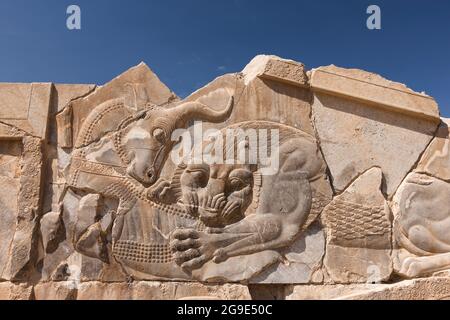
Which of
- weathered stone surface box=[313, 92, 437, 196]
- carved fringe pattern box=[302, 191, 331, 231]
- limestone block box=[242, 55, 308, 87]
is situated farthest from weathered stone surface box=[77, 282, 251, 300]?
limestone block box=[242, 55, 308, 87]

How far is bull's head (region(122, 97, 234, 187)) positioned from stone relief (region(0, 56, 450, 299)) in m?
0.01

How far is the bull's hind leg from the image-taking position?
4172 millimetres

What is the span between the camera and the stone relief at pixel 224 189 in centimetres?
394

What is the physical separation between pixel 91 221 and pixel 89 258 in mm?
321

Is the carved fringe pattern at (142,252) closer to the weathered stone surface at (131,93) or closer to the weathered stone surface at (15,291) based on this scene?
the weathered stone surface at (15,291)

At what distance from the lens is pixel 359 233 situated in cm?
422

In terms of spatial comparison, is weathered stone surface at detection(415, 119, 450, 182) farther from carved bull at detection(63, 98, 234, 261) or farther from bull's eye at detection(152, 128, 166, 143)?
bull's eye at detection(152, 128, 166, 143)

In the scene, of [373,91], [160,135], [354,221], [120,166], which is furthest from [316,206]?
[120,166]

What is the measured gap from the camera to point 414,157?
4.50 metres

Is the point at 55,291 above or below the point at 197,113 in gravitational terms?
below

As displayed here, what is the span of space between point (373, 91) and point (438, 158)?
94 centimetres

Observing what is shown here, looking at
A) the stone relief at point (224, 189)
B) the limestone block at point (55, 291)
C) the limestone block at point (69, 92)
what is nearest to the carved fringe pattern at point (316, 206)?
the stone relief at point (224, 189)

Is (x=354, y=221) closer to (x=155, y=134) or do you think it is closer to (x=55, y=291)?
(x=155, y=134)

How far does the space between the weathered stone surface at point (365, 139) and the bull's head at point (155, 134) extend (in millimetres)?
998
